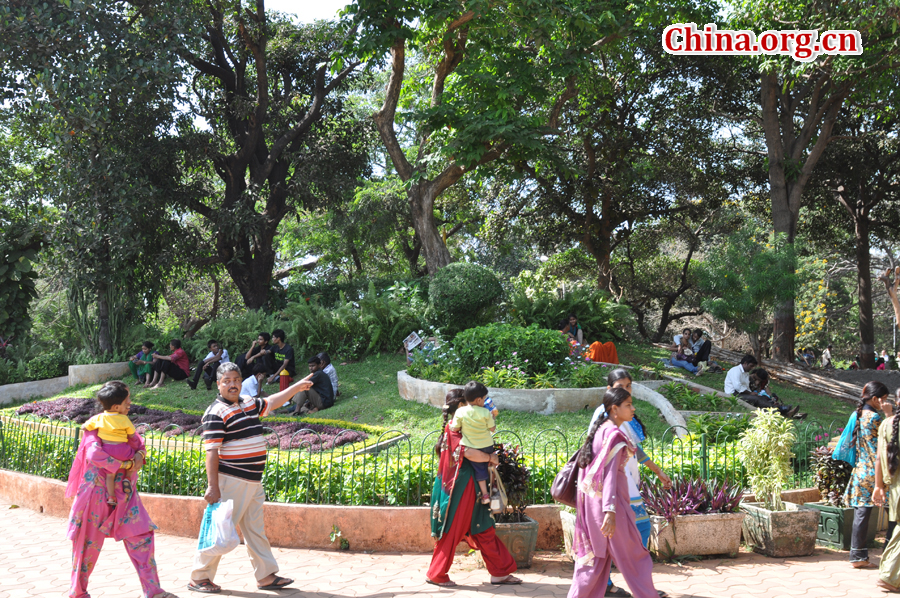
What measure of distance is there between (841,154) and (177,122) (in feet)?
64.9

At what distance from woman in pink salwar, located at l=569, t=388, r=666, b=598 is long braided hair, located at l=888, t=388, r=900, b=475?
2.46 meters

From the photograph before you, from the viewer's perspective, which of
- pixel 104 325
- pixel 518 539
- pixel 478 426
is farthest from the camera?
pixel 104 325

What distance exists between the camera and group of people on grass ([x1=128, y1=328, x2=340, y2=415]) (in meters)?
11.6

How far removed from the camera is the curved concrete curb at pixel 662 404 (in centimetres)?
969

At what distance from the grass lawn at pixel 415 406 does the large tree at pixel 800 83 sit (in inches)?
126

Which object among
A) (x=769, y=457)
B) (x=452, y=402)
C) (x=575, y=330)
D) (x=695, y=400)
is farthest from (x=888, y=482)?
(x=575, y=330)

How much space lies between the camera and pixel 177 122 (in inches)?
736

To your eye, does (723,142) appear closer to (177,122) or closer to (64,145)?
(177,122)

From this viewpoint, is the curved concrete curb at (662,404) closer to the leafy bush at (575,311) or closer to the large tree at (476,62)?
the leafy bush at (575,311)

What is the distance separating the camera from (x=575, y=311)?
52.2ft

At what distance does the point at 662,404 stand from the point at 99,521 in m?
8.12

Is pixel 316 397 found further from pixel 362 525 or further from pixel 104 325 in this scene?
pixel 104 325

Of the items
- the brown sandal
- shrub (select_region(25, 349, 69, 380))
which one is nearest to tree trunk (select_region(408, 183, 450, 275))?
shrub (select_region(25, 349, 69, 380))

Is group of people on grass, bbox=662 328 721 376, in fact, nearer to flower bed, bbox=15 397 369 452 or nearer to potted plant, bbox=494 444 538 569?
flower bed, bbox=15 397 369 452
